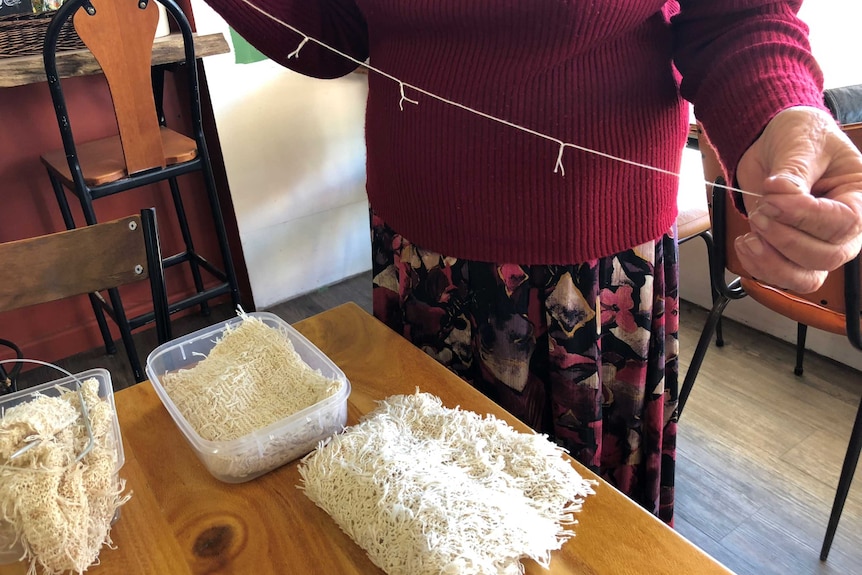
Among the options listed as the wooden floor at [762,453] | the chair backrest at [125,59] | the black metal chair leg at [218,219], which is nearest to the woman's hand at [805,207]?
the wooden floor at [762,453]

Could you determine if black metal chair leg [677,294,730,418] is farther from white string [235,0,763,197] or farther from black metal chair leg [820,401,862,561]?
white string [235,0,763,197]

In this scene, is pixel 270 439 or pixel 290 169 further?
pixel 290 169

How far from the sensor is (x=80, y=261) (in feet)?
2.75

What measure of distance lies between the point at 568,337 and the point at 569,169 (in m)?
0.19

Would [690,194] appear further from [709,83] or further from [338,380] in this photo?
[338,380]

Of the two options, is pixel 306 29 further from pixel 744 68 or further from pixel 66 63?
pixel 66 63

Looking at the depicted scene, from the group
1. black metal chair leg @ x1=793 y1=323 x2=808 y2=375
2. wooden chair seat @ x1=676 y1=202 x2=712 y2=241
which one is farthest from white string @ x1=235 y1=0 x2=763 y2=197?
black metal chair leg @ x1=793 y1=323 x2=808 y2=375

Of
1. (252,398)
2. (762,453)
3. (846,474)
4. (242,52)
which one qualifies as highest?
(242,52)

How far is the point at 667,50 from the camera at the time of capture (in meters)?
0.67

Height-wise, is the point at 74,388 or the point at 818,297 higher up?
the point at 74,388

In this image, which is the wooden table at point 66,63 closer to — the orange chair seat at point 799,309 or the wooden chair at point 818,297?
the wooden chair at point 818,297

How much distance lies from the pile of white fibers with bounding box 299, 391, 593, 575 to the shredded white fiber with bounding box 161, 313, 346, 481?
30 mm

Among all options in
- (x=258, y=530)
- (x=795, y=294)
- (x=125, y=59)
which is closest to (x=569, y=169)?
(x=258, y=530)

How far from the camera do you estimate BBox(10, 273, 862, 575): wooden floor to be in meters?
1.27
